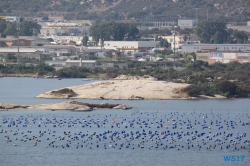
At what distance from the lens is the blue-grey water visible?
45.8 meters

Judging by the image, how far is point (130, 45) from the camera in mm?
155000

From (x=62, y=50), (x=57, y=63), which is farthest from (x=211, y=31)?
(x=57, y=63)

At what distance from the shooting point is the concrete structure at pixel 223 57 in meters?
130

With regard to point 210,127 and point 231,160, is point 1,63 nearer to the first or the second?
point 210,127

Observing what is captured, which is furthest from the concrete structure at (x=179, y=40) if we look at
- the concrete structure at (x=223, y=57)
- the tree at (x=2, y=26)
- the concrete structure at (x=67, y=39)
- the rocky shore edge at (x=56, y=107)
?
the rocky shore edge at (x=56, y=107)

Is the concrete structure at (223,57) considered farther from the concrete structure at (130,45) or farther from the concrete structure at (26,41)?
the concrete structure at (26,41)

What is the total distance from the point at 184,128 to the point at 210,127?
1914mm

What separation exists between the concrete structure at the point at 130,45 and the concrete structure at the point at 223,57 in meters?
22.3

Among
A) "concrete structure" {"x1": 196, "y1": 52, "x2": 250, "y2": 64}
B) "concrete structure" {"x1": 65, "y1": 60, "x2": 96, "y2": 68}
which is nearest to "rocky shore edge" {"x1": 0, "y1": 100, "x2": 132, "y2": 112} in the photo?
"concrete structure" {"x1": 65, "y1": 60, "x2": 96, "y2": 68}

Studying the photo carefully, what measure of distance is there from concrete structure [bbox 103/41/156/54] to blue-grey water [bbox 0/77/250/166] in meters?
71.6

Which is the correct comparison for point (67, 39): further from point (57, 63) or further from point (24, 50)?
point (57, 63)

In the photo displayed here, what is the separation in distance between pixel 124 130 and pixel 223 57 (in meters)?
77.7

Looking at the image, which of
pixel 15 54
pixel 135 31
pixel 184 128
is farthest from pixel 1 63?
pixel 184 128

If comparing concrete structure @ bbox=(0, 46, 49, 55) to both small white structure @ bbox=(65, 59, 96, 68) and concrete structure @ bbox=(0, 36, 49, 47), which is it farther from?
small white structure @ bbox=(65, 59, 96, 68)
